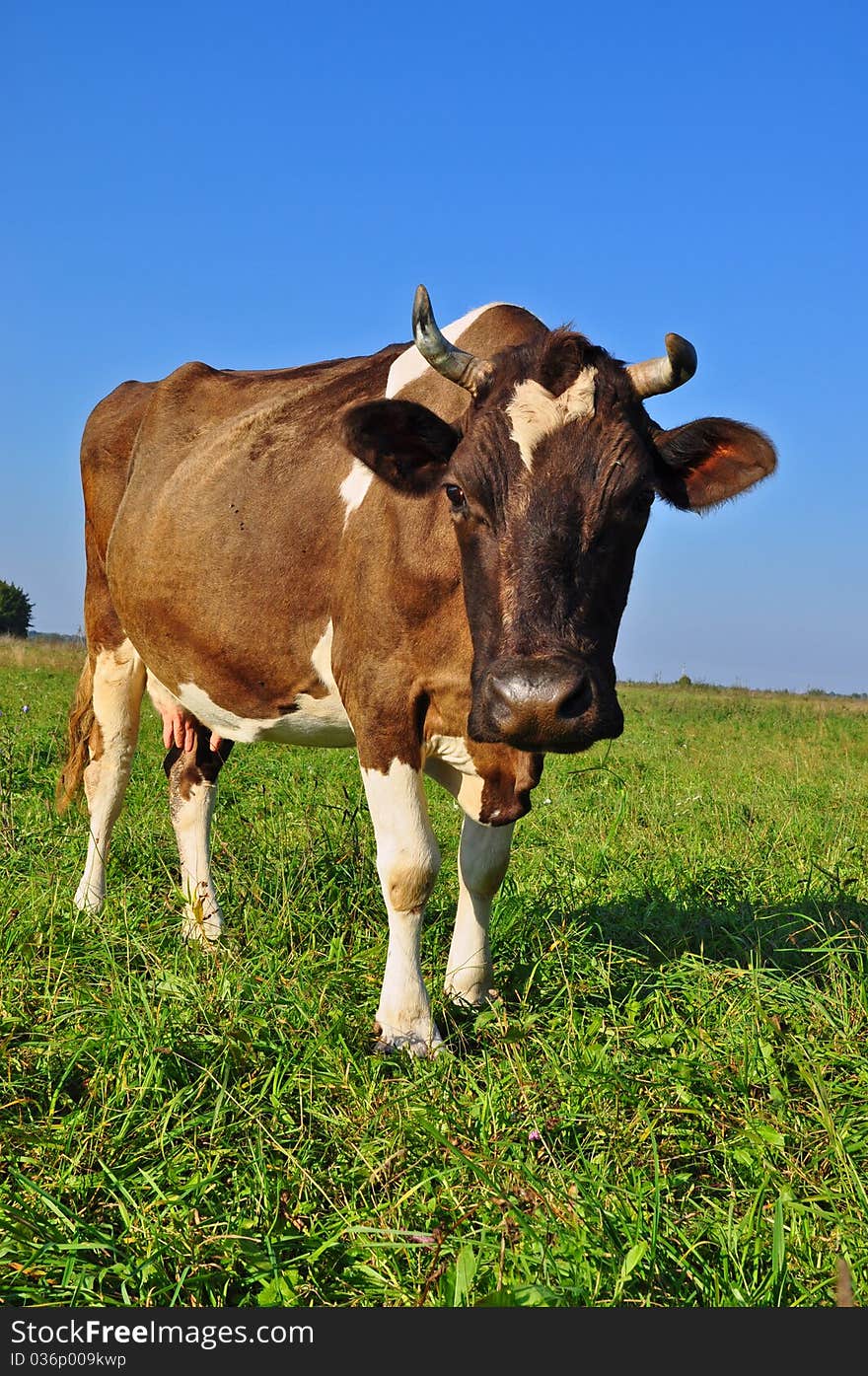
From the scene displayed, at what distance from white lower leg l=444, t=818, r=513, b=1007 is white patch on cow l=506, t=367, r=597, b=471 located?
5.91 feet

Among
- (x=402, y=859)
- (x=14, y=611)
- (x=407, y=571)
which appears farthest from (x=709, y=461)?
(x=14, y=611)

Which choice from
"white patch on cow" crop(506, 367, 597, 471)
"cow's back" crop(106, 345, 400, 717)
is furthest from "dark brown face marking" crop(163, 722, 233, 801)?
"white patch on cow" crop(506, 367, 597, 471)

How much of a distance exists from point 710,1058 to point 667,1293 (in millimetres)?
1196

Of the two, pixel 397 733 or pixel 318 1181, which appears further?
pixel 397 733

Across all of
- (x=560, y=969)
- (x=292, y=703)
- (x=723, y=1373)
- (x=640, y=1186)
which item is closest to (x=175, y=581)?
(x=292, y=703)

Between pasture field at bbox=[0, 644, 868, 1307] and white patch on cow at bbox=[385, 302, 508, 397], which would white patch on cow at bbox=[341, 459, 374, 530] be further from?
pasture field at bbox=[0, 644, 868, 1307]

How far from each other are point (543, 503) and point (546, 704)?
70 centimetres

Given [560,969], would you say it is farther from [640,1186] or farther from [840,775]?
[840,775]

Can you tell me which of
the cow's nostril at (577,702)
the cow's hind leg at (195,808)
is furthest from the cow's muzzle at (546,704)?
the cow's hind leg at (195,808)

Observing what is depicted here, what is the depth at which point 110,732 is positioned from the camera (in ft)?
23.8

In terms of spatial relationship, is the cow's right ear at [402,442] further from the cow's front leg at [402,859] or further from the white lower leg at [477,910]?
the white lower leg at [477,910]

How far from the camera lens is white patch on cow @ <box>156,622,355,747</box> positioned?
544 centimetres

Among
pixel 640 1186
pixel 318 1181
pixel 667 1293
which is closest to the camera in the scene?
pixel 667 1293

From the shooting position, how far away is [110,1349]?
2730 mm
